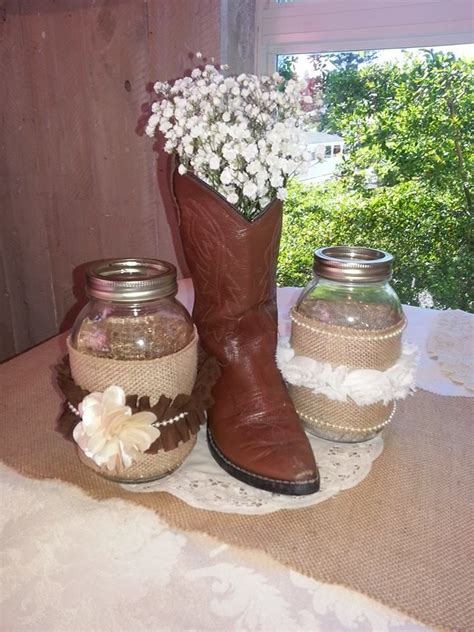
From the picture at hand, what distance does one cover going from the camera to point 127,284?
0.50 m

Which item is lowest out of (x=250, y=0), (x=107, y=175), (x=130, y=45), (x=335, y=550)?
(x=335, y=550)

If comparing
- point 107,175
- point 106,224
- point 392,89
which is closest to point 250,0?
point 392,89

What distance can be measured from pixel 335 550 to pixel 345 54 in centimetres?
146

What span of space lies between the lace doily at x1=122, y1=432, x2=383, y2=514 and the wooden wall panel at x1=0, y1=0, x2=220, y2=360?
106 cm

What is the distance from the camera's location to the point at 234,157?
1.71 feet

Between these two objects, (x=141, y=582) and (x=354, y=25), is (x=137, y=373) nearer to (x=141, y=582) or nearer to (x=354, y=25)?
(x=141, y=582)

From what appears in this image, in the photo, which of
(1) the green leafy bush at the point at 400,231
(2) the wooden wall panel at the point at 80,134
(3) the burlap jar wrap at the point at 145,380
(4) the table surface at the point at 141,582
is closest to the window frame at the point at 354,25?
(2) the wooden wall panel at the point at 80,134

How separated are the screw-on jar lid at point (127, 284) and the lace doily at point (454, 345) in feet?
1.71

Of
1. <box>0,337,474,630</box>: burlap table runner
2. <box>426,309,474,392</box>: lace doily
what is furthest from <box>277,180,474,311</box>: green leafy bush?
<box>0,337,474,630</box>: burlap table runner

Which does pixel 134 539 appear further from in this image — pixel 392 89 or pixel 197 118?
pixel 392 89

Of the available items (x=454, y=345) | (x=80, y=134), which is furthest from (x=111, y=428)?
(x=80, y=134)

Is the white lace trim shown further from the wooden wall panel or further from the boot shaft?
the wooden wall panel

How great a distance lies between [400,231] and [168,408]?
144 centimetres

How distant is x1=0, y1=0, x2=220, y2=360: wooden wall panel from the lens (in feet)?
4.59
